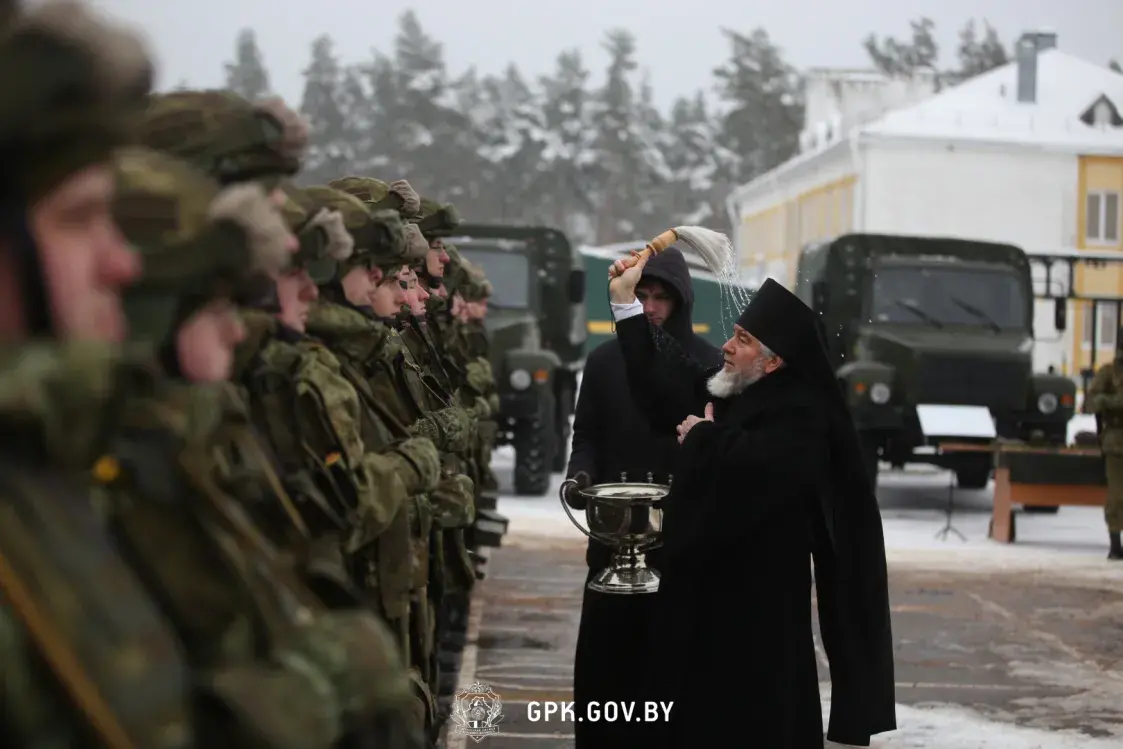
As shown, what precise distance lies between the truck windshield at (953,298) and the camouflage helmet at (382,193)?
10597mm

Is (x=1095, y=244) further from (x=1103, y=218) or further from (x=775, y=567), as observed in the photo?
(x=775, y=567)

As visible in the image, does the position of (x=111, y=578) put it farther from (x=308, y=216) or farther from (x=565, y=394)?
(x=565, y=394)

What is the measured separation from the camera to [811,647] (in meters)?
4.50

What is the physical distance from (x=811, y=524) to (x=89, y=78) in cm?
305

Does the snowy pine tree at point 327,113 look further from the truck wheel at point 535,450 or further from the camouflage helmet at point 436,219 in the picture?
the camouflage helmet at point 436,219

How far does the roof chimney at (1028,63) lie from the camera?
39844 millimetres

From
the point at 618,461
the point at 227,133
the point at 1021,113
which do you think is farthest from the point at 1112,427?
the point at 1021,113

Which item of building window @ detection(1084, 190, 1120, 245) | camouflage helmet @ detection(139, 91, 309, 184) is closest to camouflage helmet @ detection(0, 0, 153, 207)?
camouflage helmet @ detection(139, 91, 309, 184)

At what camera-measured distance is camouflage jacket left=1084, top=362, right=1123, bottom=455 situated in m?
11.9

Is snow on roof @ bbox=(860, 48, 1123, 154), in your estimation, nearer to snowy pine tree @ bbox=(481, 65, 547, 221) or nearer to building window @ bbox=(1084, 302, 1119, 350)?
building window @ bbox=(1084, 302, 1119, 350)

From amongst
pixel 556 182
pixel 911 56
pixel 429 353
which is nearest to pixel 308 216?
pixel 429 353

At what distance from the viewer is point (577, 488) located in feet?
17.8

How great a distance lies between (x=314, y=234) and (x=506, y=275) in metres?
13.1

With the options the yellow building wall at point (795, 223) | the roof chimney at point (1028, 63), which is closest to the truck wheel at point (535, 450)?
the yellow building wall at point (795, 223)
